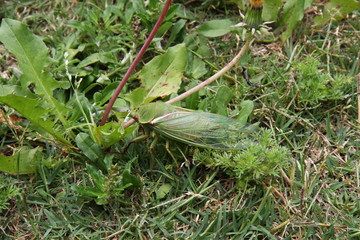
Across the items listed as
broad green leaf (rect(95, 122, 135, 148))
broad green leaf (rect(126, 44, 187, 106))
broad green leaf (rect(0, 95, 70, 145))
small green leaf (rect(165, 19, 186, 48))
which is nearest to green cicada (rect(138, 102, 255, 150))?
broad green leaf (rect(95, 122, 135, 148))

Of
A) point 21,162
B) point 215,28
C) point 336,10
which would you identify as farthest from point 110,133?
point 336,10

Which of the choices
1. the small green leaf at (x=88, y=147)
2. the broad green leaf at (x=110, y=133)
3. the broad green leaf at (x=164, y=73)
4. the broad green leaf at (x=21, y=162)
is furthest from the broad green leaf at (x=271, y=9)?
the broad green leaf at (x=21, y=162)

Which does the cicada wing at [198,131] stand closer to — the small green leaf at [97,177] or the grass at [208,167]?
the grass at [208,167]

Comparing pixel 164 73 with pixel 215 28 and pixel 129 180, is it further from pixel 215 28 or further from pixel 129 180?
pixel 129 180

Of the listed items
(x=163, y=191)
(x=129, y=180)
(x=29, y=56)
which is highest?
(x=29, y=56)

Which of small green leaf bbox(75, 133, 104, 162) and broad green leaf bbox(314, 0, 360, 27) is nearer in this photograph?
small green leaf bbox(75, 133, 104, 162)

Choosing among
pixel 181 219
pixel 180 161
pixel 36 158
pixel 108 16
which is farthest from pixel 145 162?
pixel 108 16

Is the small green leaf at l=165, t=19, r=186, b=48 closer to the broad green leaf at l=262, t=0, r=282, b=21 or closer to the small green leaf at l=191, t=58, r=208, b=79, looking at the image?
the small green leaf at l=191, t=58, r=208, b=79
